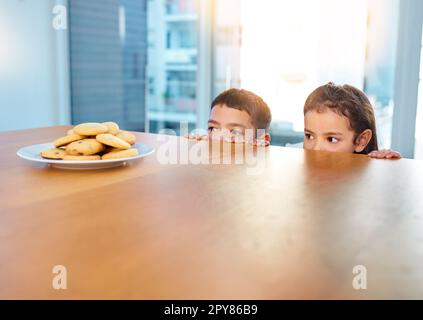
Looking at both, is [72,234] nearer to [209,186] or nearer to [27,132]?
[209,186]

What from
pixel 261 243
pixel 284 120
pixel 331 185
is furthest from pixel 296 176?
pixel 284 120

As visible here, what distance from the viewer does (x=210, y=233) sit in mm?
497

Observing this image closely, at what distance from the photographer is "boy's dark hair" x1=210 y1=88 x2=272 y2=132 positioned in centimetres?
172

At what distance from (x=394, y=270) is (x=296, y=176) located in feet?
1.26

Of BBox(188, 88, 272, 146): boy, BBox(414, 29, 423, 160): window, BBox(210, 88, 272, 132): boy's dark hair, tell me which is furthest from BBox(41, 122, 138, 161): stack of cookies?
BBox(414, 29, 423, 160): window

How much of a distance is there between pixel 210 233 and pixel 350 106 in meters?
1.14

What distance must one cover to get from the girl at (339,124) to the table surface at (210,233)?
2.11 feet

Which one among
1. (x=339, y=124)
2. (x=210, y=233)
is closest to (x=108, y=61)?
(x=339, y=124)

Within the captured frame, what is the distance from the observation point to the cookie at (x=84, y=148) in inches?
33.3

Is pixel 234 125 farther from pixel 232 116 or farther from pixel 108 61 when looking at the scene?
pixel 108 61

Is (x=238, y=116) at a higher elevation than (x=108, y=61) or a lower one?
lower

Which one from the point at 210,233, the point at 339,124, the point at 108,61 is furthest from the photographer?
the point at 108,61

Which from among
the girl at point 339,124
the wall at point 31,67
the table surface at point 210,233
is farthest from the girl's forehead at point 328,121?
the wall at point 31,67

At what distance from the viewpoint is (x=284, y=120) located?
2715mm
